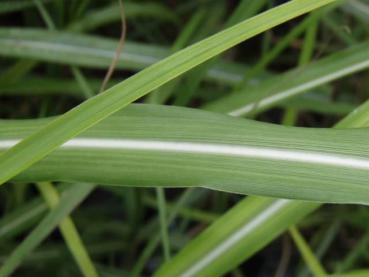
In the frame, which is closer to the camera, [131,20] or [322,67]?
[322,67]

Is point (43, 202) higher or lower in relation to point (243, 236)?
higher

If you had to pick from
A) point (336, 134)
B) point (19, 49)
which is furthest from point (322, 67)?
point (19, 49)

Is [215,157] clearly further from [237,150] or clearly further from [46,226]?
[46,226]

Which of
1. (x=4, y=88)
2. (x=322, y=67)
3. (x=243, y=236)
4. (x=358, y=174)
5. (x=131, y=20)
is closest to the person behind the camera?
(x=358, y=174)

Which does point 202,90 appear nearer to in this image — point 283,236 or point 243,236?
point 283,236

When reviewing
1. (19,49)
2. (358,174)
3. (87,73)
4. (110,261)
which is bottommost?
(358,174)

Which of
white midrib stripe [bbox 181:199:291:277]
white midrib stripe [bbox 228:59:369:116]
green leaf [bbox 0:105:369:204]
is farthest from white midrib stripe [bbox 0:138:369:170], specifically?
white midrib stripe [bbox 228:59:369:116]

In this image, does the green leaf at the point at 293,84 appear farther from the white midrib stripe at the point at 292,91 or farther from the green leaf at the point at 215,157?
the green leaf at the point at 215,157
